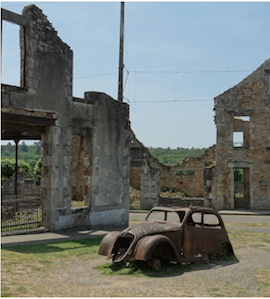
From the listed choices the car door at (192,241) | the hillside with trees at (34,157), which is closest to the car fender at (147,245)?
the car door at (192,241)

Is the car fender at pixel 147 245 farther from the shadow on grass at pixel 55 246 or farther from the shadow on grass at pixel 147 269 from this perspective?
the shadow on grass at pixel 55 246

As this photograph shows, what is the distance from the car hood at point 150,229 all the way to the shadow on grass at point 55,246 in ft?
8.21

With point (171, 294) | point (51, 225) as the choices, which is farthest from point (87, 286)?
point (51, 225)

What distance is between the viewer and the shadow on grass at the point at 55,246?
10.7 metres

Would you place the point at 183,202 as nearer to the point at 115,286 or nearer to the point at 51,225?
the point at 51,225

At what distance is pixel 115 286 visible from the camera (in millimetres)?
7723

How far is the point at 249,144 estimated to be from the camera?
2584 cm

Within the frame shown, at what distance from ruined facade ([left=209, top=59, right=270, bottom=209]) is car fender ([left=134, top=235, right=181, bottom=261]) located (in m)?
17.0

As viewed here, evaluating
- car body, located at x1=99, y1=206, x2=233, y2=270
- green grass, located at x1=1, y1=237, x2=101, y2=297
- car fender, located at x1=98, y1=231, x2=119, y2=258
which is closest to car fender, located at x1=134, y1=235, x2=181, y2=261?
car body, located at x1=99, y1=206, x2=233, y2=270

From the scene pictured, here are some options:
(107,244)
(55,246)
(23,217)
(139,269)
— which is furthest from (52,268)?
(23,217)

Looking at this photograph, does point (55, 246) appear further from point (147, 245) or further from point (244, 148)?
point (244, 148)

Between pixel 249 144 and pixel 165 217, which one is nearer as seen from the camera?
pixel 165 217

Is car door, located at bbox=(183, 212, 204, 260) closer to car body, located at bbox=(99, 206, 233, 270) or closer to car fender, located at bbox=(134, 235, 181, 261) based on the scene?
car body, located at bbox=(99, 206, 233, 270)

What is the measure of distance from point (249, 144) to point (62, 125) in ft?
47.4
